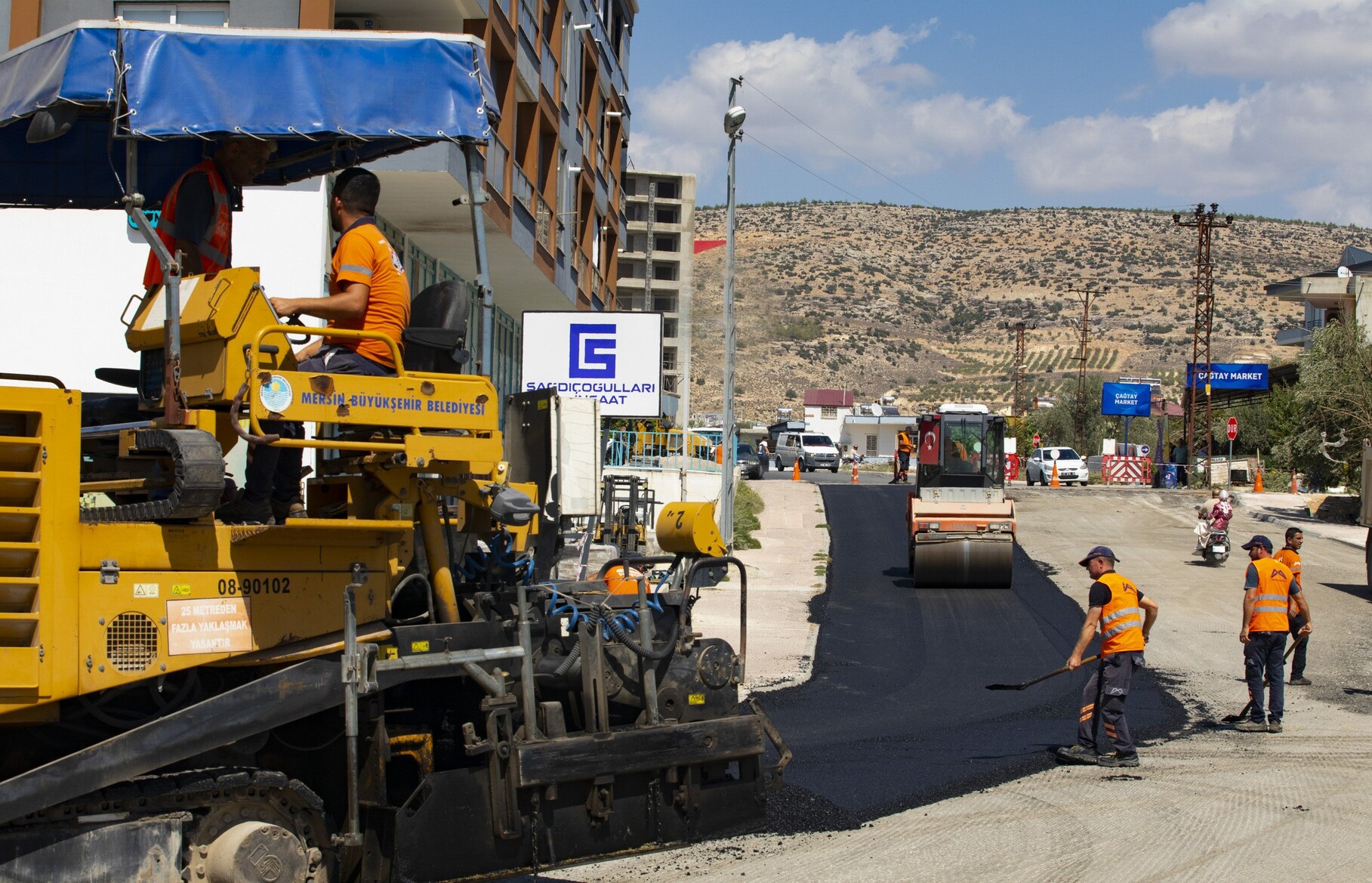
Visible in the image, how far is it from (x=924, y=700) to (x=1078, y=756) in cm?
291

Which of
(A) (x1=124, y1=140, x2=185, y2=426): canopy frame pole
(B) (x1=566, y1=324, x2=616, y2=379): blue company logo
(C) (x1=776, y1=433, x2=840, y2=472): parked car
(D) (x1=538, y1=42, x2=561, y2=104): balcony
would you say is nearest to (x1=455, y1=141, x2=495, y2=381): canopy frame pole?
(A) (x1=124, y1=140, x2=185, y2=426): canopy frame pole

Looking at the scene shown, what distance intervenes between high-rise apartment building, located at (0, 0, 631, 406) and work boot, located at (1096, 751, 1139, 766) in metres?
5.21

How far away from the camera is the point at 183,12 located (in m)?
16.3

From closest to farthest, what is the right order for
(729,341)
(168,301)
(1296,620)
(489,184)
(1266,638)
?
(168,301)
(1266,638)
(1296,620)
(489,184)
(729,341)

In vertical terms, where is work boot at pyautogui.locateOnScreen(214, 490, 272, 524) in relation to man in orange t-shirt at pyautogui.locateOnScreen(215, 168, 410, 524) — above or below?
below

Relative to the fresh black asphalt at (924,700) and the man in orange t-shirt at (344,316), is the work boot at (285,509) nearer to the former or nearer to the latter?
the man in orange t-shirt at (344,316)

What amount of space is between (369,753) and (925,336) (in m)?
111

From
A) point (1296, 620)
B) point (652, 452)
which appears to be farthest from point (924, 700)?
point (652, 452)

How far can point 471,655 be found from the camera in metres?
5.34

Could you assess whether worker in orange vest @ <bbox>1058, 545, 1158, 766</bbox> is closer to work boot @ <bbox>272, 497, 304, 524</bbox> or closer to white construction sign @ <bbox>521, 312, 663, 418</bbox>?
work boot @ <bbox>272, 497, 304, 524</bbox>

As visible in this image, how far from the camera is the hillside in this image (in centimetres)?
10662

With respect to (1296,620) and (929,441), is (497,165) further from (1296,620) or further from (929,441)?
(1296,620)

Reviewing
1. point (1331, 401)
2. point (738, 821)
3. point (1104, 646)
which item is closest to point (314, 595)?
point (738, 821)

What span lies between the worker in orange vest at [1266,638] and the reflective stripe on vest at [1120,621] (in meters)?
1.99
